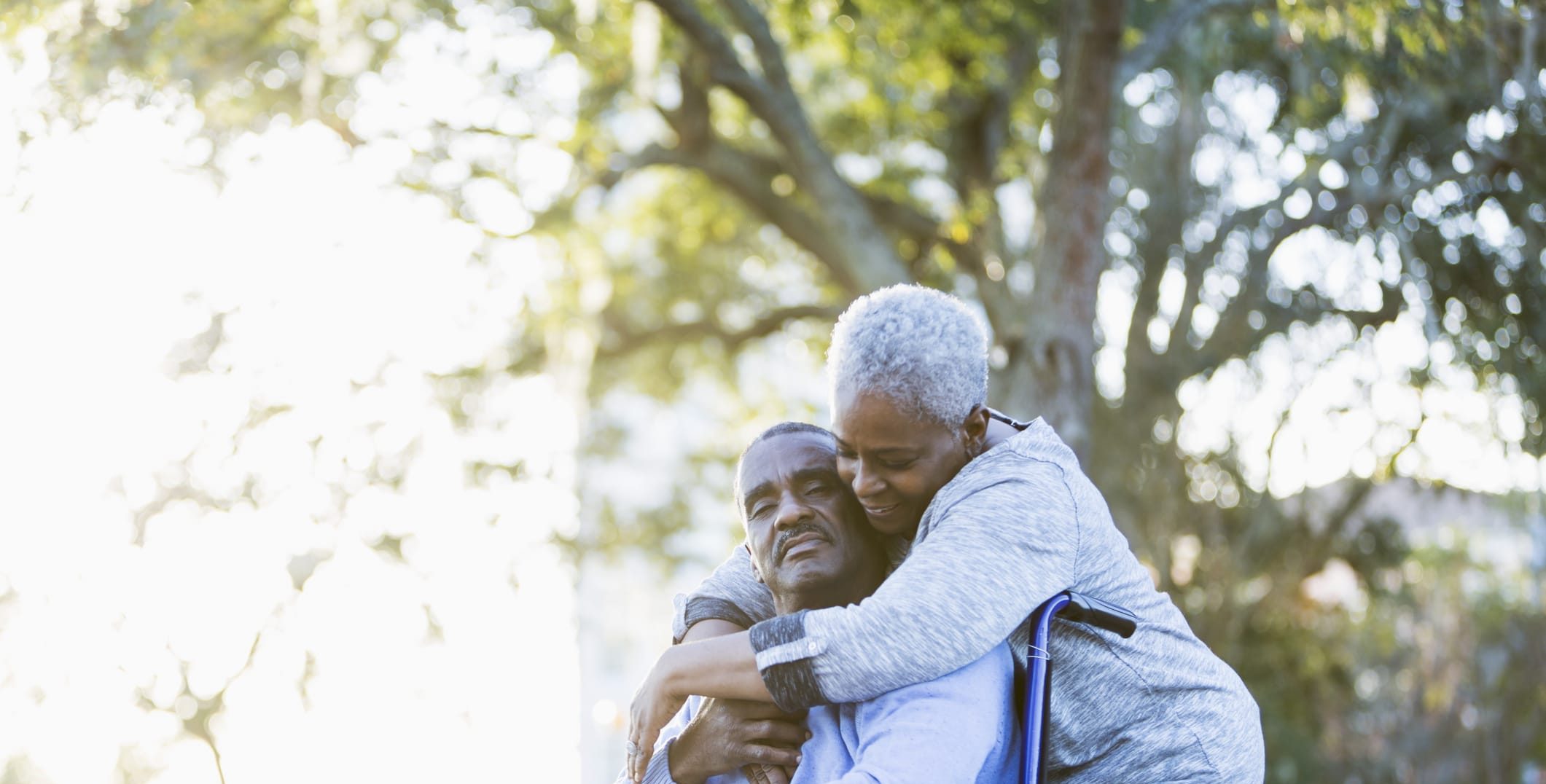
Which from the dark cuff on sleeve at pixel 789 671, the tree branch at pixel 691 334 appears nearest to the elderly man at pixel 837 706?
the dark cuff on sleeve at pixel 789 671

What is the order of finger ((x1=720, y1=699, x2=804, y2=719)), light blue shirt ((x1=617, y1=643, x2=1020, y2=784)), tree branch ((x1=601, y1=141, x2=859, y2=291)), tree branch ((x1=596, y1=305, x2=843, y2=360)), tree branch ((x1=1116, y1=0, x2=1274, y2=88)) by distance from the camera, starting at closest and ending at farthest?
light blue shirt ((x1=617, y1=643, x2=1020, y2=784)) < finger ((x1=720, y1=699, x2=804, y2=719)) < tree branch ((x1=1116, y1=0, x2=1274, y2=88)) < tree branch ((x1=601, y1=141, x2=859, y2=291)) < tree branch ((x1=596, y1=305, x2=843, y2=360))

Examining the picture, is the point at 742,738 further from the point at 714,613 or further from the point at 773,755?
the point at 714,613

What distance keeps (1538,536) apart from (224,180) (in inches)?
388

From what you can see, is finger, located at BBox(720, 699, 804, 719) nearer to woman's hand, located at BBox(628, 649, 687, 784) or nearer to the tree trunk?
woman's hand, located at BBox(628, 649, 687, 784)

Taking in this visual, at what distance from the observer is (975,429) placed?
8.58 ft

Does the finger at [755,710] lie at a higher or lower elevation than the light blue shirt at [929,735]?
lower

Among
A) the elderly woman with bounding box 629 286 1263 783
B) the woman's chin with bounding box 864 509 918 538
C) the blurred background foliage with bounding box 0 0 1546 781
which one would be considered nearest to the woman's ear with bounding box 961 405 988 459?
the elderly woman with bounding box 629 286 1263 783

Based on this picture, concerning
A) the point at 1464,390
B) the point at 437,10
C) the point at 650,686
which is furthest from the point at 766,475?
the point at 437,10

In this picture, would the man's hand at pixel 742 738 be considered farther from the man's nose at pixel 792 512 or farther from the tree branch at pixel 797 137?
the tree branch at pixel 797 137

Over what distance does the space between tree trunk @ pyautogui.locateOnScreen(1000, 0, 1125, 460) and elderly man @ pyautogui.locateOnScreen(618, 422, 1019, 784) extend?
173 inches

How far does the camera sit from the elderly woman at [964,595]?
2.26m

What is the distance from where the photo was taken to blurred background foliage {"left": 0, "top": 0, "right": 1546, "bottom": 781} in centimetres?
730

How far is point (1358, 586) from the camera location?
549 inches

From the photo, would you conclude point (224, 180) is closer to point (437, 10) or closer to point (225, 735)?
point (437, 10)
